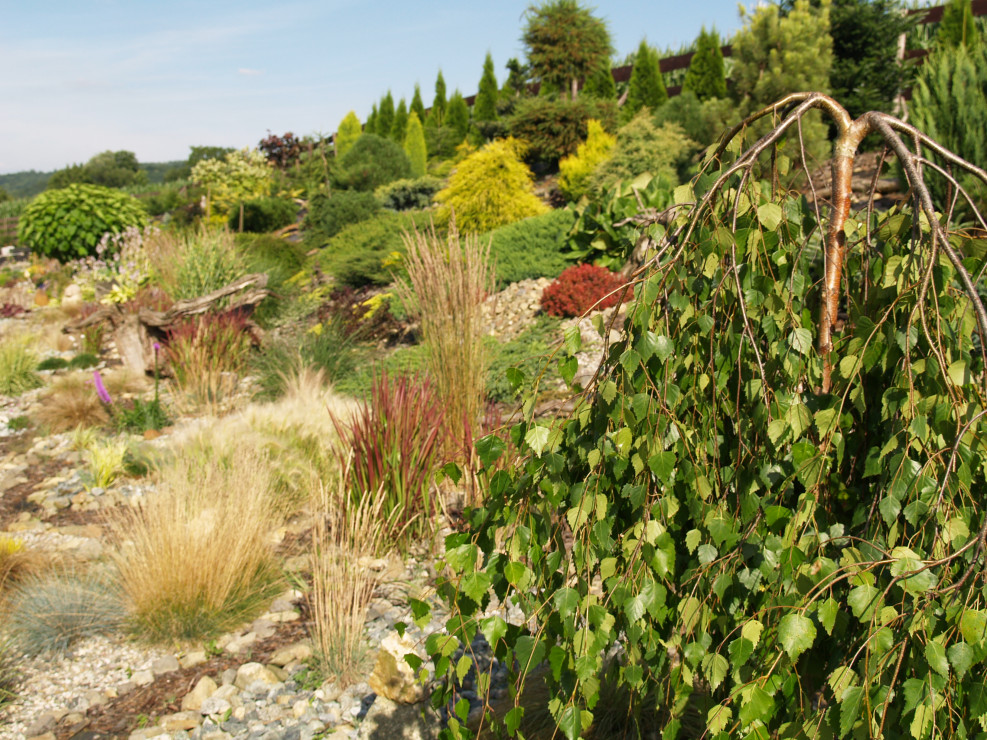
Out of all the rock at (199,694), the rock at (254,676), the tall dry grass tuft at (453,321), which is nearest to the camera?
the rock at (199,694)

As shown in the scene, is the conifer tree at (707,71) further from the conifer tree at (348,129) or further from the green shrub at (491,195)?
the conifer tree at (348,129)

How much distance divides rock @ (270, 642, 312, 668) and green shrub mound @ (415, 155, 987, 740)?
1.59 meters

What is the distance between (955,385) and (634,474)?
551 mm

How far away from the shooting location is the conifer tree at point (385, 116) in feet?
84.3

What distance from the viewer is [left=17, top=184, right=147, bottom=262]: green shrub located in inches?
442

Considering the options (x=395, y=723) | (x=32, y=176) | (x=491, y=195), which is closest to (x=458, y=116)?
(x=491, y=195)

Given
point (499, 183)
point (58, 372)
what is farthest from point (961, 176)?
point (58, 372)

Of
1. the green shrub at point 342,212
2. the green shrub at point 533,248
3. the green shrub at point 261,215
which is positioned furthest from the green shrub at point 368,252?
the green shrub at point 261,215

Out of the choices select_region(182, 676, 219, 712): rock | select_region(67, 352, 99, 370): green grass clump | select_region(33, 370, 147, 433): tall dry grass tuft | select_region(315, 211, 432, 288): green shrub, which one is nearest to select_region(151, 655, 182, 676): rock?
select_region(182, 676, 219, 712): rock

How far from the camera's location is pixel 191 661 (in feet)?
9.48

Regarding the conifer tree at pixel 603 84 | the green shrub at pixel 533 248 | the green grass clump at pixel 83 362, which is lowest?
the green grass clump at pixel 83 362

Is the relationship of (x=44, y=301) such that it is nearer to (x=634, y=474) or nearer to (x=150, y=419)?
(x=150, y=419)

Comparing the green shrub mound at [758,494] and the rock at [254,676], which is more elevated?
the green shrub mound at [758,494]

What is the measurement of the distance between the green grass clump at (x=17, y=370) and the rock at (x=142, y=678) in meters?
5.47
